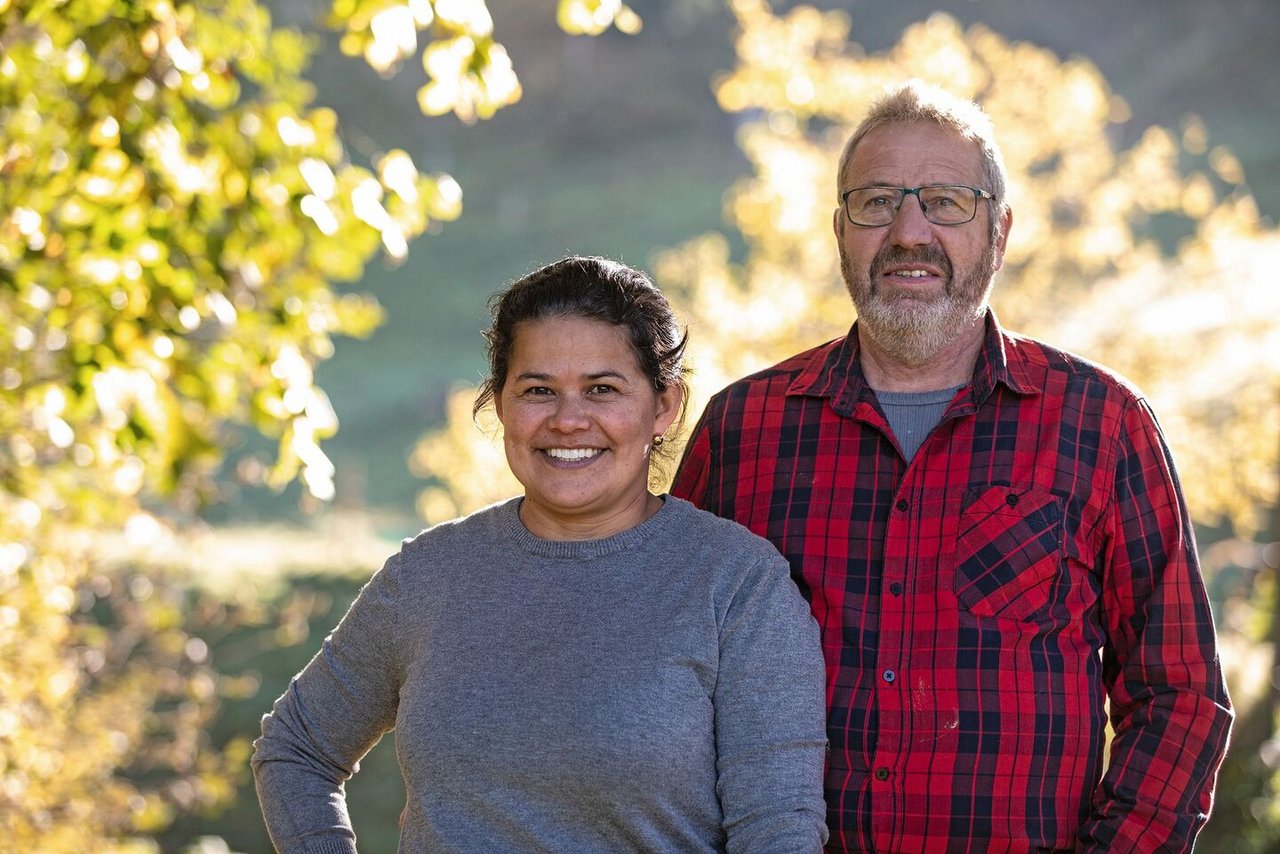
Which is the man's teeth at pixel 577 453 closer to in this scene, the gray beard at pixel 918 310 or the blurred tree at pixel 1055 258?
the gray beard at pixel 918 310

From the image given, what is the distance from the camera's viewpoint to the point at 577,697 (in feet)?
6.92

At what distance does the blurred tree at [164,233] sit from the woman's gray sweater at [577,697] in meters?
1.01

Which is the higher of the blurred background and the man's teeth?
the blurred background

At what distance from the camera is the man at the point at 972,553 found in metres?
2.29

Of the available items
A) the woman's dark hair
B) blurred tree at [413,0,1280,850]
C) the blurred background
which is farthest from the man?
blurred tree at [413,0,1280,850]

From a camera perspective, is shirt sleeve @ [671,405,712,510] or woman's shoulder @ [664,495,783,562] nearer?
woman's shoulder @ [664,495,783,562]

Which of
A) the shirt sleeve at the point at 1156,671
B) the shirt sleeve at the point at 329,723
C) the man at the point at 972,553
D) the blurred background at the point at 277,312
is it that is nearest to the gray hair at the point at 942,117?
the man at the point at 972,553

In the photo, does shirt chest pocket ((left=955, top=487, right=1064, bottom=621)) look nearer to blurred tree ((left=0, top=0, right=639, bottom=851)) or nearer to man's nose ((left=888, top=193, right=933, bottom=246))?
man's nose ((left=888, top=193, right=933, bottom=246))

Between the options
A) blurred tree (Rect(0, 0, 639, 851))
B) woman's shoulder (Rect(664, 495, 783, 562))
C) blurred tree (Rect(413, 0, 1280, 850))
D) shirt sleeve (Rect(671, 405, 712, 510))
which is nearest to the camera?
woman's shoulder (Rect(664, 495, 783, 562))

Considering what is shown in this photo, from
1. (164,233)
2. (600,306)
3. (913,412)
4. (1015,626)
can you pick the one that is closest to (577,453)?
(600,306)

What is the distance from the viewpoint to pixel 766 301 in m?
7.97

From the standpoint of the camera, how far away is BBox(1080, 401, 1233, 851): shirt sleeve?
2.29 meters

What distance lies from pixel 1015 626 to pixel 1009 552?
114mm

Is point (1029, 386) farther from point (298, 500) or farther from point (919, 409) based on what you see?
point (298, 500)
